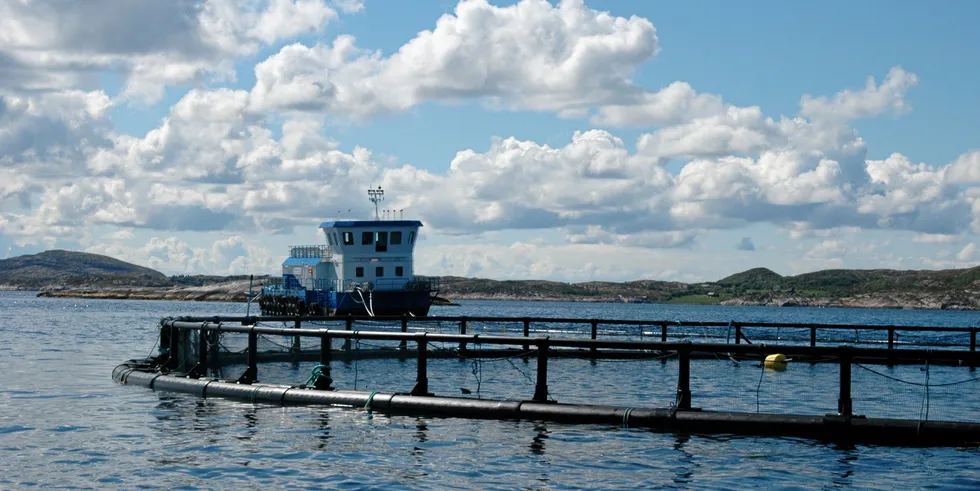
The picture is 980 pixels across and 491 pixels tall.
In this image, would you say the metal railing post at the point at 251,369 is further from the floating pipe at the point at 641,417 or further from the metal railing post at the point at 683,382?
the metal railing post at the point at 683,382

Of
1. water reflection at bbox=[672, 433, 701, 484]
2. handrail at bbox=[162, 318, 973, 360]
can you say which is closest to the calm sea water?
water reflection at bbox=[672, 433, 701, 484]

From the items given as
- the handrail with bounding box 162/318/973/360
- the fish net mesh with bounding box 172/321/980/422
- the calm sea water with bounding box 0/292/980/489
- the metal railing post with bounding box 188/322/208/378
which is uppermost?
the handrail with bounding box 162/318/973/360

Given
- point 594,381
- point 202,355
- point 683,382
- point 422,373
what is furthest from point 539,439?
point 594,381

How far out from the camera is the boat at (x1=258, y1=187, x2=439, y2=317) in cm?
6900

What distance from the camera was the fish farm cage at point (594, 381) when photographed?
15898mm

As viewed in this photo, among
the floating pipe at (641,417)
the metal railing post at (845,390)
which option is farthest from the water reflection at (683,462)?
the metal railing post at (845,390)

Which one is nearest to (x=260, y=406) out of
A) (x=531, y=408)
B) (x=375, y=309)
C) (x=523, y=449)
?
(x=531, y=408)

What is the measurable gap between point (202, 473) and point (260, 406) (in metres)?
6.31

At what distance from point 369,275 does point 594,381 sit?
46623 millimetres

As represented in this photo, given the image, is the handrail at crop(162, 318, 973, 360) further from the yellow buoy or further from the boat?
the boat

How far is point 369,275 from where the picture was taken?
230 feet

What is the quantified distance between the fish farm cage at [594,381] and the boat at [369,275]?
37.8 m

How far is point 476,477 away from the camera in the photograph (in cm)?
1296

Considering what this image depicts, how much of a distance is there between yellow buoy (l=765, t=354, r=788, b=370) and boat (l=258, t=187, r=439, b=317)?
4299cm
